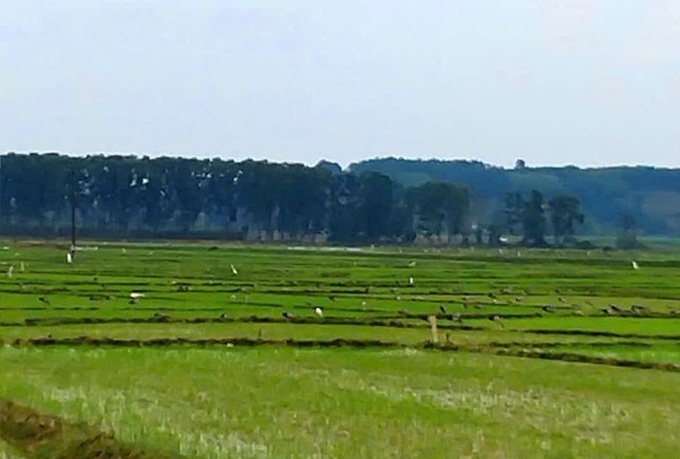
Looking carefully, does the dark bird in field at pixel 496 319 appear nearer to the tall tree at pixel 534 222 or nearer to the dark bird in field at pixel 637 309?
the dark bird in field at pixel 637 309

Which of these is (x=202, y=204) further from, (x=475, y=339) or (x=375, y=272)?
(x=475, y=339)

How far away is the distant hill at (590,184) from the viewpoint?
554ft

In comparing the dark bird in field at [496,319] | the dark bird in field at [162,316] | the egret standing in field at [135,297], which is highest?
the dark bird in field at [162,316]

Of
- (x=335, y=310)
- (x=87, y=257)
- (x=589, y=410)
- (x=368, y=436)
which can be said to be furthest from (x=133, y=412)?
(x=87, y=257)

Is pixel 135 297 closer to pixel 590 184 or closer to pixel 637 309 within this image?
pixel 637 309

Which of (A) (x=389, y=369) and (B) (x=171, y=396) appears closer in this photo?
(B) (x=171, y=396)

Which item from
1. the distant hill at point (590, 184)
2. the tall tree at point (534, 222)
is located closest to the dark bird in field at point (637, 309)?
the tall tree at point (534, 222)

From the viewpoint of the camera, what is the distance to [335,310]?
96.3ft

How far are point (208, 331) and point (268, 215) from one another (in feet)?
270

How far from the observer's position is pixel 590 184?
593 feet

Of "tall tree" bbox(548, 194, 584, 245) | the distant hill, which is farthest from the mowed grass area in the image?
the distant hill

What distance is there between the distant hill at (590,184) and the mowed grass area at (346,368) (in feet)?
426

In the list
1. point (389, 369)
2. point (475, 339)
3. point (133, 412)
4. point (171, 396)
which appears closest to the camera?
point (133, 412)

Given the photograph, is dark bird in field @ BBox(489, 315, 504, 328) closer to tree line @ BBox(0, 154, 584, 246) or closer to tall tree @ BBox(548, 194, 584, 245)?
tree line @ BBox(0, 154, 584, 246)
